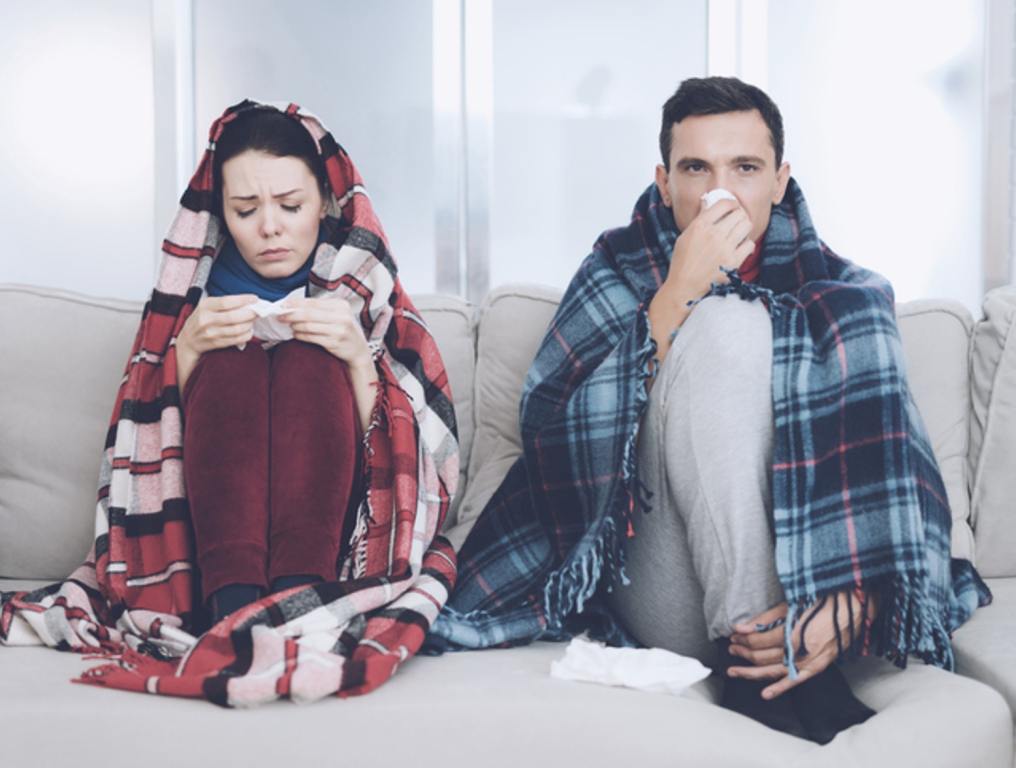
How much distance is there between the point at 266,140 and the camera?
1.63 metres

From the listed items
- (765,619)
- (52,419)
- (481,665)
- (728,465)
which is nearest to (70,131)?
(52,419)

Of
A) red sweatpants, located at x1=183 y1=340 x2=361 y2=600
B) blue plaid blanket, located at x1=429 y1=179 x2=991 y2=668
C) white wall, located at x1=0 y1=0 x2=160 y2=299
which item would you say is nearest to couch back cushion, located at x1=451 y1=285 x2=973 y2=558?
blue plaid blanket, located at x1=429 y1=179 x2=991 y2=668

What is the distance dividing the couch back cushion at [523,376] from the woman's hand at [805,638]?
1.89 ft

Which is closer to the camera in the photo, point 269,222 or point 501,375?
point 269,222

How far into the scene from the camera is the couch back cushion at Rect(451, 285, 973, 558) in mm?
1729

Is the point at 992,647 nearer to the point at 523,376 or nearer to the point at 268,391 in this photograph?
the point at 523,376

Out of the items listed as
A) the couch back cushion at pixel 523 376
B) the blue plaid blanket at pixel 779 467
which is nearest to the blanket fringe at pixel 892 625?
the blue plaid blanket at pixel 779 467

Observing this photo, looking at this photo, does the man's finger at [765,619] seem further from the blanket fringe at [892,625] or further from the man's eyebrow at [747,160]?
the man's eyebrow at [747,160]

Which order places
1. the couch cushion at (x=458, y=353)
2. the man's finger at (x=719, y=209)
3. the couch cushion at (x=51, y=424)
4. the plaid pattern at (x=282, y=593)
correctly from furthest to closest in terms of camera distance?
the couch cushion at (x=458, y=353)
the couch cushion at (x=51, y=424)
the man's finger at (x=719, y=209)
the plaid pattern at (x=282, y=593)

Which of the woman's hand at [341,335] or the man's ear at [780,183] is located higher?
the man's ear at [780,183]

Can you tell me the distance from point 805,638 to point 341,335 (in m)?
0.78

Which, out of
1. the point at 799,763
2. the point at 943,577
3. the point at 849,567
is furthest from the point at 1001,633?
the point at 799,763

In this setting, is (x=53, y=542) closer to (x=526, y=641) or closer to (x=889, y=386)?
(x=526, y=641)

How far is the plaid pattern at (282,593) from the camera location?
3.73ft
